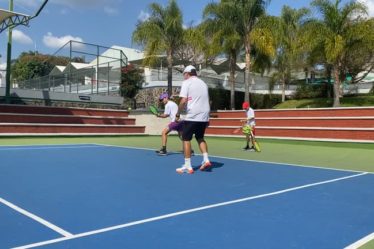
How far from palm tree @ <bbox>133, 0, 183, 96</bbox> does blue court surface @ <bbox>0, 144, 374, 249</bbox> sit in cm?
1971

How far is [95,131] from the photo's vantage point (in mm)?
21672

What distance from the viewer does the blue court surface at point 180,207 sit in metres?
3.98

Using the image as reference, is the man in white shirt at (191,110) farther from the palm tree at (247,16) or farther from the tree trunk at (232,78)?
the tree trunk at (232,78)

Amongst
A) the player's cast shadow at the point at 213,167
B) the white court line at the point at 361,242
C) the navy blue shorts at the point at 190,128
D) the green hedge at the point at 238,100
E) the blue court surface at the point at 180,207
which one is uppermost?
the green hedge at the point at 238,100

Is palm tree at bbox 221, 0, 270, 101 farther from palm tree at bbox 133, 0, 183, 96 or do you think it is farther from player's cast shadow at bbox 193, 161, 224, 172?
player's cast shadow at bbox 193, 161, 224, 172

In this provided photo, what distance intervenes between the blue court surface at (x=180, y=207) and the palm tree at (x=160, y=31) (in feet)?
64.7

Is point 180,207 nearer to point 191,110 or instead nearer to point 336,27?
point 191,110

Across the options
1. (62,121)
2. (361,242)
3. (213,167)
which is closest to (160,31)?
(62,121)

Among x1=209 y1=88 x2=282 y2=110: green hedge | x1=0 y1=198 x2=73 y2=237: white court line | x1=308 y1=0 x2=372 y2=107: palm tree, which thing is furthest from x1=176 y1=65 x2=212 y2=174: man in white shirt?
x1=209 y1=88 x2=282 y2=110: green hedge

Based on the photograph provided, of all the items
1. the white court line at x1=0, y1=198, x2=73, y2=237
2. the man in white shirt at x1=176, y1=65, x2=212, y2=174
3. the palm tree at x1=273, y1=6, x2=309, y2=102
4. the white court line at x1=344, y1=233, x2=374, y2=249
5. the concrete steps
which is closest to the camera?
the white court line at x1=344, y1=233, x2=374, y2=249

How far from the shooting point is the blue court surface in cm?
398

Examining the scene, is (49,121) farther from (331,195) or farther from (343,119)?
(331,195)

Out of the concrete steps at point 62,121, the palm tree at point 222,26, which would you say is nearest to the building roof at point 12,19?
the concrete steps at point 62,121

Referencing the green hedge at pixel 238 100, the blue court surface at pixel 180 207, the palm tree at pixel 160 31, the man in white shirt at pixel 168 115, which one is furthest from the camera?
the green hedge at pixel 238 100
